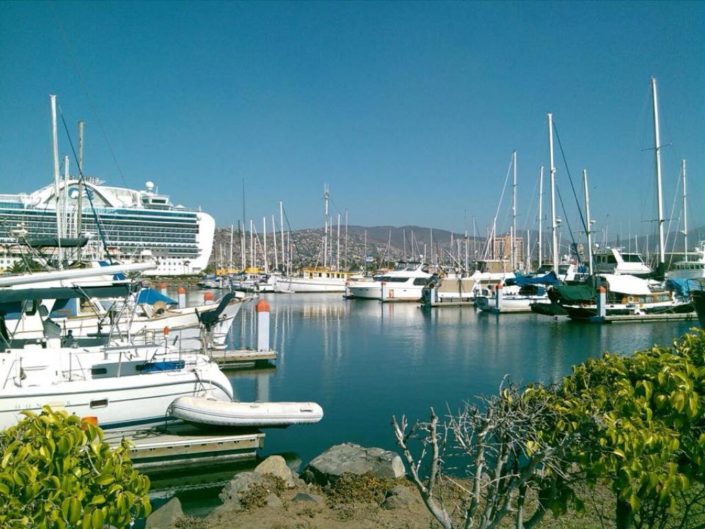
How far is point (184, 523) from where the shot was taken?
8.23 metres

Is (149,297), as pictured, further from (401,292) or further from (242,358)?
(401,292)

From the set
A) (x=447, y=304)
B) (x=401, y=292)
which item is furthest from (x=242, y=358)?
(x=401, y=292)

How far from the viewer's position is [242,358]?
74.8ft

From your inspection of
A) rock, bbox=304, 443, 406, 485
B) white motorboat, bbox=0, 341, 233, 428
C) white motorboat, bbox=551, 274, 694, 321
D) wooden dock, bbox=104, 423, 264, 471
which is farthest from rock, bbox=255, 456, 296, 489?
white motorboat, bbox=551, 274, 694, 321

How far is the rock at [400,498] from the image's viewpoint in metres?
8.75

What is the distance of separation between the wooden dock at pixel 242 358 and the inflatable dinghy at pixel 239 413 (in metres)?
9.79

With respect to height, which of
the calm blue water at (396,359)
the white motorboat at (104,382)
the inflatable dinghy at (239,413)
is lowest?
the calm blue water at (396,359)

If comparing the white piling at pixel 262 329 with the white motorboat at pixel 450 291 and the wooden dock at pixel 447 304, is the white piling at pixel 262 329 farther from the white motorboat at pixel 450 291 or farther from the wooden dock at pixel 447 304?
the white motorboat at pixel 450 291

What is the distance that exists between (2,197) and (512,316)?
81.9 metres

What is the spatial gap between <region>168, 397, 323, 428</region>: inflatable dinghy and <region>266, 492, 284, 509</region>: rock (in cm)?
343

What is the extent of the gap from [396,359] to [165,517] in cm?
1884

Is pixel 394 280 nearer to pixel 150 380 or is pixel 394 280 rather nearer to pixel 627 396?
pixel 150 380

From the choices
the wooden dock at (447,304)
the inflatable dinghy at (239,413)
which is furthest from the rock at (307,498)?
the wooden dock at (447,304)

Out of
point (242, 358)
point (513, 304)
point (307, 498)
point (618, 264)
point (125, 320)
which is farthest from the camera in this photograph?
point (618, 264)
